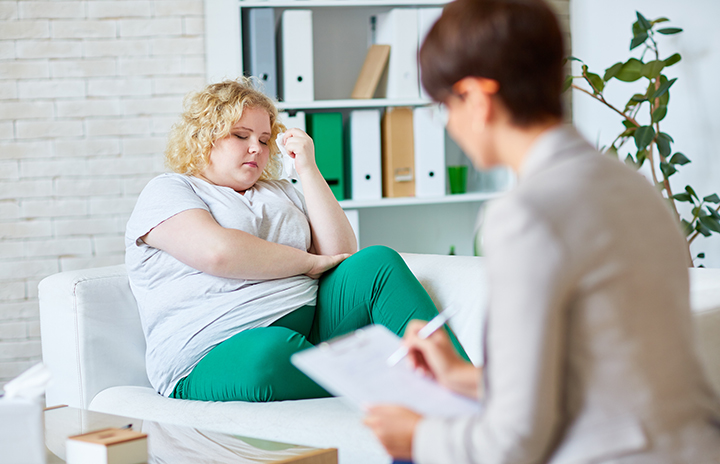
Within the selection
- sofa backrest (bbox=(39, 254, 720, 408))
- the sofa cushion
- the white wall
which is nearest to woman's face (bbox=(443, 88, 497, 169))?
the sofa cushion

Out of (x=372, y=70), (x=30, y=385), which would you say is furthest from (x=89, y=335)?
(x=372, y=70)

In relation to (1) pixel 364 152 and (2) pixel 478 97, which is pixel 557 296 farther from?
(1) pixel 364 152

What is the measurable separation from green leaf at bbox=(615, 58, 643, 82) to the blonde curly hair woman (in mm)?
1237

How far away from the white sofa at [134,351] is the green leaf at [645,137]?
→ 1003 millimetres

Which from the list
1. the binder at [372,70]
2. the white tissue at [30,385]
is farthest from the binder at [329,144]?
the white tissue at [30,385]

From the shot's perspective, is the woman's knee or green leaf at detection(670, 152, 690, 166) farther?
green leaf at detection(670, 152, 690, 166)

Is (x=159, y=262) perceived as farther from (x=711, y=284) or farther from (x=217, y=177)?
(x=711, y=284)

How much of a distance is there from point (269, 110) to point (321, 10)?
1.14m

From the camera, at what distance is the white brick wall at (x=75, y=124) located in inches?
97.9

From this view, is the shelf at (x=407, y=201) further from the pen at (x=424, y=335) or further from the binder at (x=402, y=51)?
the pen at (x=424, y=335)

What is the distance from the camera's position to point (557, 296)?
57cm

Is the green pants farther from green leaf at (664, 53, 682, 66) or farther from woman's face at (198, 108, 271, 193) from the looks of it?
green leaf at (664, 53, 682, 66)

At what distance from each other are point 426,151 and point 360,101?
0.33 metres

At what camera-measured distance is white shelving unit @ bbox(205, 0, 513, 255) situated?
251cm
